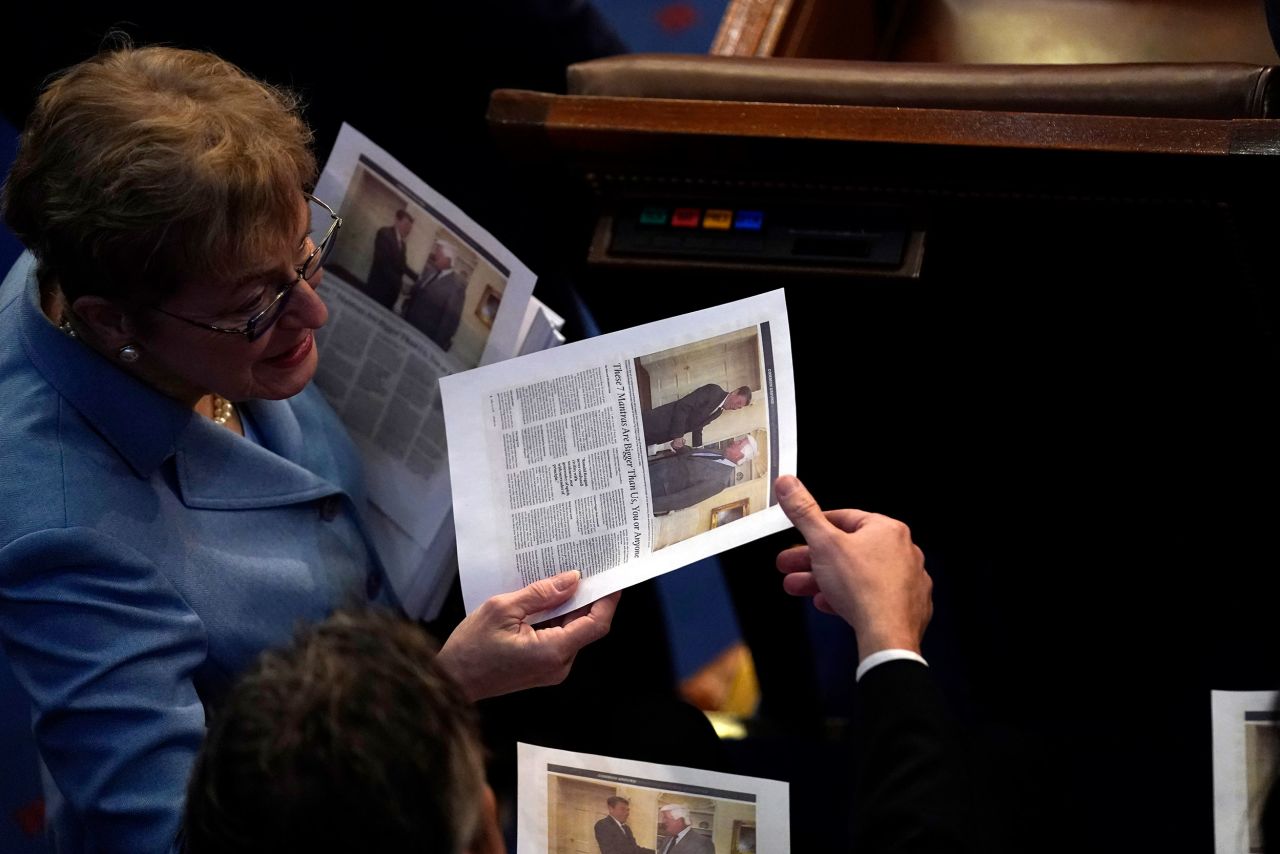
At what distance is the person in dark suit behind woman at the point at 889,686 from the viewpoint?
1013mm

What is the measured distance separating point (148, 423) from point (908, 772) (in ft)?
2.54

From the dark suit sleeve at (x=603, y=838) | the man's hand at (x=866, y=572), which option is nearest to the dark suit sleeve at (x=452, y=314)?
the man's hand at (x=866, y=572)

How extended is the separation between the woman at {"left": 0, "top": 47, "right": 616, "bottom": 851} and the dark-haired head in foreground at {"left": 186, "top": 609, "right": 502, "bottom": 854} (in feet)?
1.27

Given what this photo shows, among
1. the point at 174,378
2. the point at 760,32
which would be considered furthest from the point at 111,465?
the point at 760,32

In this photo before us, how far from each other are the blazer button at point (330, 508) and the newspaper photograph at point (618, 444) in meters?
0.22

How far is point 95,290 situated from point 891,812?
82 cm

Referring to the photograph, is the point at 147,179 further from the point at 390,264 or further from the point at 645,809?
the point at 645,809

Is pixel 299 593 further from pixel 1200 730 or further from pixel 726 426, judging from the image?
pixel 1200 730

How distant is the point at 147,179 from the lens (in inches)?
43.6

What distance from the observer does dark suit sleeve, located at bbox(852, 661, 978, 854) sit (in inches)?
39.6

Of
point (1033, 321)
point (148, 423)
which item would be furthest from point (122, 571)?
point (1033, 321)

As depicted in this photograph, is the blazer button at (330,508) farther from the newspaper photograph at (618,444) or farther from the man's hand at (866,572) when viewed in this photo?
the man's hand at (866,572)

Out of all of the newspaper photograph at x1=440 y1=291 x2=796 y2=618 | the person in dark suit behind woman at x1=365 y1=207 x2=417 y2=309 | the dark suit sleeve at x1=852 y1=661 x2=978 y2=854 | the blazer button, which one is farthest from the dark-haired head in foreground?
the person in dark suit behind woman at x1=365 y1=207 x2=417 y2=309

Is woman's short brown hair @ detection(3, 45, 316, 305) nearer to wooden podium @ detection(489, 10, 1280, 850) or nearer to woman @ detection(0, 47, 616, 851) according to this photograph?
woman @ detection(0, 47, 616, 851)
